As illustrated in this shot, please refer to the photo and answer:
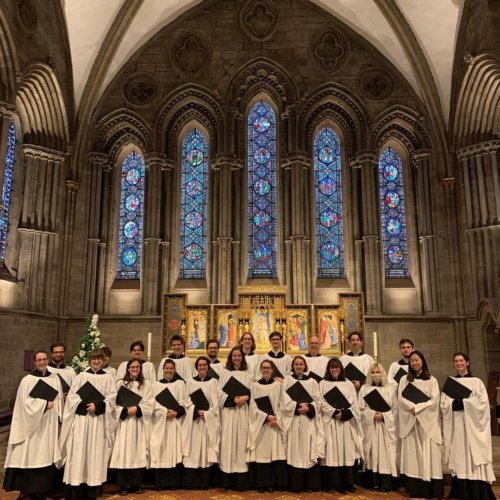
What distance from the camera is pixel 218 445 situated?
22.2 ft

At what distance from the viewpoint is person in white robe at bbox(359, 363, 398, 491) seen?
21.6 feet

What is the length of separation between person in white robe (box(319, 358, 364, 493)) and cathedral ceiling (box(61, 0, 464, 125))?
35.7ft

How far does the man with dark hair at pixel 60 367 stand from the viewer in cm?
677

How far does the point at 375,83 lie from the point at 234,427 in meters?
12.4

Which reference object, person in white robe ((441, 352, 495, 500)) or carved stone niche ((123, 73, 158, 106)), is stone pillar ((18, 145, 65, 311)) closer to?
carved stone niche ((123, 73, 158, 106))

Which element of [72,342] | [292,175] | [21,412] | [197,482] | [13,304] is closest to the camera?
[21,412]

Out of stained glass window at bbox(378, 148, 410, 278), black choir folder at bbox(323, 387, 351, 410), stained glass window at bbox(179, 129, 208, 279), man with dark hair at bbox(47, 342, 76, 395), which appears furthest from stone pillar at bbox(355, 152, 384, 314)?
man with dark hair at bbox(47, 342, 76, 395)

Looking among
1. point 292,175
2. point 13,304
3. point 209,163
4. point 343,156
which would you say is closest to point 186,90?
point 209,163

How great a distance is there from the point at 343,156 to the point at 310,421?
415 inches

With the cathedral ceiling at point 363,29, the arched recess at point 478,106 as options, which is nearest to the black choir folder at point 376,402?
the arched recess at point 478,106

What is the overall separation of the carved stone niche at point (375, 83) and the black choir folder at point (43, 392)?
509 inches

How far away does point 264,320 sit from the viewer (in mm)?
12609

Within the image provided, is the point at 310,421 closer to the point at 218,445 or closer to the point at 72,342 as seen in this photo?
the point at 218,445

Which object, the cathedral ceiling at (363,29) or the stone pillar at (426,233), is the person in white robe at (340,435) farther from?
the cathedral ceiling at (363,29)
